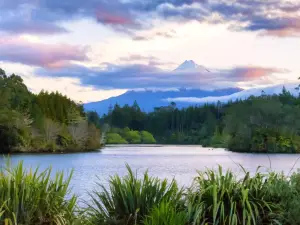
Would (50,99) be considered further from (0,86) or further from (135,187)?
(135,187)

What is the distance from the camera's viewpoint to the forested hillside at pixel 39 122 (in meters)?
89.3

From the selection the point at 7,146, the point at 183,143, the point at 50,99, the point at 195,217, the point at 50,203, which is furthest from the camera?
the point at 183,143

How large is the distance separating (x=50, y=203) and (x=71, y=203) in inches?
20.4

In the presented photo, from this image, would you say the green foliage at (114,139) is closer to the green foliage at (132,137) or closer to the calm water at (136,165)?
the green foliage at (132,137)

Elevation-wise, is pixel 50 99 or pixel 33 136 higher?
pixel 50 99

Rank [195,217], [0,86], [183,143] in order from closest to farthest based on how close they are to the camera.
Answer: [195,217]
[0,86]
[183,143]

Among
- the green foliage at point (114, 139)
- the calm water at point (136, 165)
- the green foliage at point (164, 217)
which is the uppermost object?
the green foliage at point (114, 139)

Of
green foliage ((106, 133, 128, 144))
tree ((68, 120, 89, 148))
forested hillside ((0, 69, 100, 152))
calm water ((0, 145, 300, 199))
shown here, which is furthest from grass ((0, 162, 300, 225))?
green foliage ((106, 133, 128, 144))

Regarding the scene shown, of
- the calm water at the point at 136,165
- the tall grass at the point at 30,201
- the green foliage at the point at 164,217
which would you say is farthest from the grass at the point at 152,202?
the calm water at the point at 136,165

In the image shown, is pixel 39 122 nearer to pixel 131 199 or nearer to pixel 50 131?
pixel 50 131

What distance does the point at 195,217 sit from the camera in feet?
27.8

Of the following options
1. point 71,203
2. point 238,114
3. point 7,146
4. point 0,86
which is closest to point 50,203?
point 71,203

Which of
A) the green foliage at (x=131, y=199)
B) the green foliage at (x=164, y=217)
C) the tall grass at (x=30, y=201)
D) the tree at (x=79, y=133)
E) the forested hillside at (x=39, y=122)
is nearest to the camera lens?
the green foliage at (x=164, y=217)

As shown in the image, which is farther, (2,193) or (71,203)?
(71,203)
